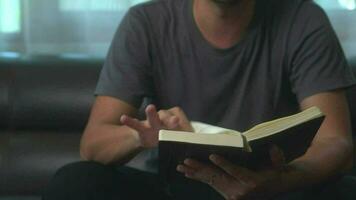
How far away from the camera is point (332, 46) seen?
140cm

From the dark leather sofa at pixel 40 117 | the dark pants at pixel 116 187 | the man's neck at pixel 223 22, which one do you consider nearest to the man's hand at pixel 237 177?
the dark pants at pixel 116 187

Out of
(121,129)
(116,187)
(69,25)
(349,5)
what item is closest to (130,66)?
(121,129)

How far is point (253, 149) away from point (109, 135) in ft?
1.32

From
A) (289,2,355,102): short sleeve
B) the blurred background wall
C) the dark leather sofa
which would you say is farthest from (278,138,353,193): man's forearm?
the blurred background wall

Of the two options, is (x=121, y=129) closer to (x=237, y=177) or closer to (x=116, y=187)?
(x=116, y=187)

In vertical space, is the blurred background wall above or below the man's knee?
above

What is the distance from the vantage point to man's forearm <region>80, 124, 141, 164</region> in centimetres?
125

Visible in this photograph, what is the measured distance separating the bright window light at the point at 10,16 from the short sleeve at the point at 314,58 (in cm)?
90

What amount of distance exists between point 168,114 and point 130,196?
19 cm

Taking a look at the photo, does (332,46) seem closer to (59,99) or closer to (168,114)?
(168,114)

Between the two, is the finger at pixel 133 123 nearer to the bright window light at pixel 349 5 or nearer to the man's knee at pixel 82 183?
the man's knee at pixel 82 183

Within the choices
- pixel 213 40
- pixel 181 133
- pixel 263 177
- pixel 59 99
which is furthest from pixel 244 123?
pixel 59 99

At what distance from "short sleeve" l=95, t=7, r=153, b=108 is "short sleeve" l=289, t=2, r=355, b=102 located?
0.32 metres

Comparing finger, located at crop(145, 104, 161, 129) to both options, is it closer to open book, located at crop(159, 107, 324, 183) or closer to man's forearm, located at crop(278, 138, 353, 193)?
open book, located at crop(159, 107, 324, 183)
